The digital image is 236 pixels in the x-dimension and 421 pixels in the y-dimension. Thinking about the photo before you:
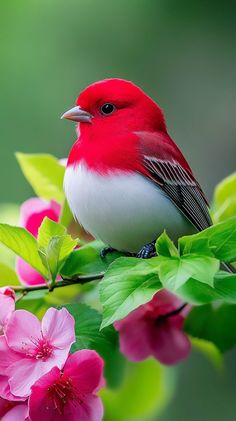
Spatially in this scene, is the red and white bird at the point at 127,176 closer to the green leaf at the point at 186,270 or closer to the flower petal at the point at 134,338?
the flower petal at the point at 134,338

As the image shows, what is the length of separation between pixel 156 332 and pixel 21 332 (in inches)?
11.6

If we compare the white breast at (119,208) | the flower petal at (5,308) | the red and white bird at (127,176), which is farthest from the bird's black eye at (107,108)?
the flower petal at (5,308)

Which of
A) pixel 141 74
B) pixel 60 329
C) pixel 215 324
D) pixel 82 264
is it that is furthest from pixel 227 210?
pixel 141 74

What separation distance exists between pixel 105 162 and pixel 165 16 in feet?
12.5

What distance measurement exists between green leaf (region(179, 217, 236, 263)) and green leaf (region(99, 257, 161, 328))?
6 cm

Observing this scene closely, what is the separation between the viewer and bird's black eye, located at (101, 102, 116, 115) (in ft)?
3.93

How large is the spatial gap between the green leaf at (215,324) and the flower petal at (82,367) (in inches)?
9.0

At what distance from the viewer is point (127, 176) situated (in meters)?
1.13

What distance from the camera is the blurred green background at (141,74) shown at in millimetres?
3600

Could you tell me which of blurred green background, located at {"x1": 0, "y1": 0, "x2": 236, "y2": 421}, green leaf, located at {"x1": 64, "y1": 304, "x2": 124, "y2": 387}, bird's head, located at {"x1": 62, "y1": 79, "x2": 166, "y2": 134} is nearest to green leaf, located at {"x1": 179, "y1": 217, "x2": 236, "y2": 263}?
green leaf, located at {"x1": 64, "y1": 304, "x2": 124, "y2": 387}

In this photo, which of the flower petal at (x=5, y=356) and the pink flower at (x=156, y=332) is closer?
the flower petal at (x=5, y=356)

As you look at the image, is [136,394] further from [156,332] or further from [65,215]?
[65,215]

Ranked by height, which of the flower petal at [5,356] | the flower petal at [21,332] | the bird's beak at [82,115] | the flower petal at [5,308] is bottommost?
the flower petal at [5,356]

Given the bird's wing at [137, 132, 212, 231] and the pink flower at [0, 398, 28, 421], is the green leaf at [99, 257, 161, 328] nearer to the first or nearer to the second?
the pink flower at [0, 398, 28, 421]
